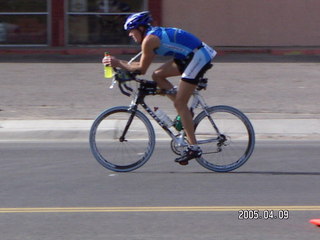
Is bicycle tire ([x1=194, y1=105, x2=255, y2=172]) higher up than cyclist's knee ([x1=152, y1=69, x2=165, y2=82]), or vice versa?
cyclist's knee ([x1=152, y1=69, x2=165, y2=82])

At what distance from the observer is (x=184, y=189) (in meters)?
8.02

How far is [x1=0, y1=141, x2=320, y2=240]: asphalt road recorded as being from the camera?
Result: 21.1 ft

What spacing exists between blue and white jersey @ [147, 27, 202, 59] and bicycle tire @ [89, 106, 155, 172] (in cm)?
88

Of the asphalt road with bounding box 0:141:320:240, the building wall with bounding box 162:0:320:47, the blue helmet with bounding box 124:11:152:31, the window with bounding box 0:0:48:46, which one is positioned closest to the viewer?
the asphalt road with bounding box 0:141:320:240

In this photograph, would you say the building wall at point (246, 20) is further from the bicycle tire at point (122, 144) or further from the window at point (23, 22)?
the bicycle tire at point (122, 144)

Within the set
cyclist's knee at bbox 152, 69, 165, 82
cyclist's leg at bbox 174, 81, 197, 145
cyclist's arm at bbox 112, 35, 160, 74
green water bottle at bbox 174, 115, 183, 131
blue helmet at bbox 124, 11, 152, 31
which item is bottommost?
green water bottle at bbox 174, 115, 183, 131

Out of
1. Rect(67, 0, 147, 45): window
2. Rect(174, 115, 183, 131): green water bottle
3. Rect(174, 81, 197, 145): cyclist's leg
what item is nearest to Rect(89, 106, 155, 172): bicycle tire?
Rect(174, 115, 183, 131): green water bottle

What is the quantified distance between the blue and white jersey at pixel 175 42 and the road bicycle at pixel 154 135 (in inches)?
18.7

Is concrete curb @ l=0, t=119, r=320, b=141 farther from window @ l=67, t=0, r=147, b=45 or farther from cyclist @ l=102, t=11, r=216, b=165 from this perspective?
window @ l=67, t=0, r=147, b=45

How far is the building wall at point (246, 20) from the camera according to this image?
2448 cm

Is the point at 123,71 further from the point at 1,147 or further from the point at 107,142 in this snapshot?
the point at 1,147

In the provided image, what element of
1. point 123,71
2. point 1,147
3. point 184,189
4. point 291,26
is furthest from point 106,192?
point 291,26

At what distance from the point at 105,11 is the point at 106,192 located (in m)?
16.9

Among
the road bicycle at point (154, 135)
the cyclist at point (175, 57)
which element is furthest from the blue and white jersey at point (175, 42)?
the road bicycle at point (154, 135)
